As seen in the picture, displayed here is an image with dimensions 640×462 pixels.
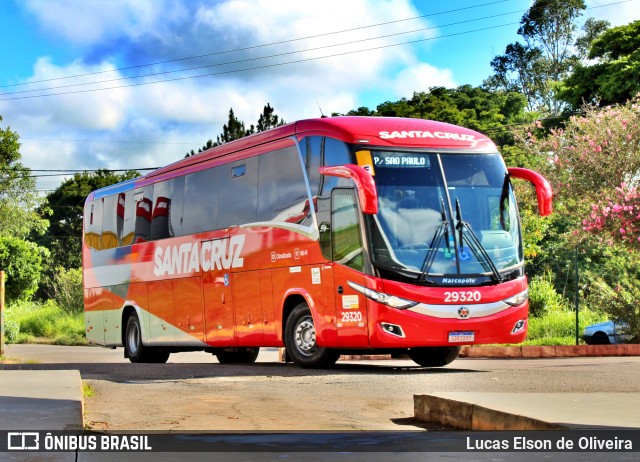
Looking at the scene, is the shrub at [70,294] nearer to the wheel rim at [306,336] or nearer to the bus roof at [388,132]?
the wheel rim at [306,336]

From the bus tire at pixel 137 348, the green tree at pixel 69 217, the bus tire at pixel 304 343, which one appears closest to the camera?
the bus tire at pixel 304 343

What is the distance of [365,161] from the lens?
664 inches

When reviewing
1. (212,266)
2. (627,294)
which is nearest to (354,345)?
(212,266)

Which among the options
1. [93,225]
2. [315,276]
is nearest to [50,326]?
[93,225]

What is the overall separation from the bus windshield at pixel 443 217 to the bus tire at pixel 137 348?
9277 millimetres

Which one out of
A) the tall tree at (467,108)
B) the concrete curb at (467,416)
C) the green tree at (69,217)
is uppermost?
the tall tree at (467,108)

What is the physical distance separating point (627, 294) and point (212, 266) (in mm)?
11478

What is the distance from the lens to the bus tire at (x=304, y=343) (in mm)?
17875

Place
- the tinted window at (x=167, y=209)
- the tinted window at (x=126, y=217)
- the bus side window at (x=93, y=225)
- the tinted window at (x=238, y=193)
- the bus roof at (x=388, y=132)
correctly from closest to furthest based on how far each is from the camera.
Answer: the bus roof at (x=388, y=132)
the tinted window at (x=238, y=193)
the tinted window at (x=167, y=209)
the tinted window at (x=126, y=217)
the bus side window at (x=93, y=225)

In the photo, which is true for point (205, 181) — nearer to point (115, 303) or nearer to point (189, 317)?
point (189, 317)

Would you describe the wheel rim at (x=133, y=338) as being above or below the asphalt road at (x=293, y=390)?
above

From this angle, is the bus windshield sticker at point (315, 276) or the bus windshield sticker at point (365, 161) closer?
the bus windshield sticker at point (365, 161)

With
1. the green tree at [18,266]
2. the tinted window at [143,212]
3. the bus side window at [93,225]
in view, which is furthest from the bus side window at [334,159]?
the green tree at [18,266]

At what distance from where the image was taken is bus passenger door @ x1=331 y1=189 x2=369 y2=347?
54.9 ft
